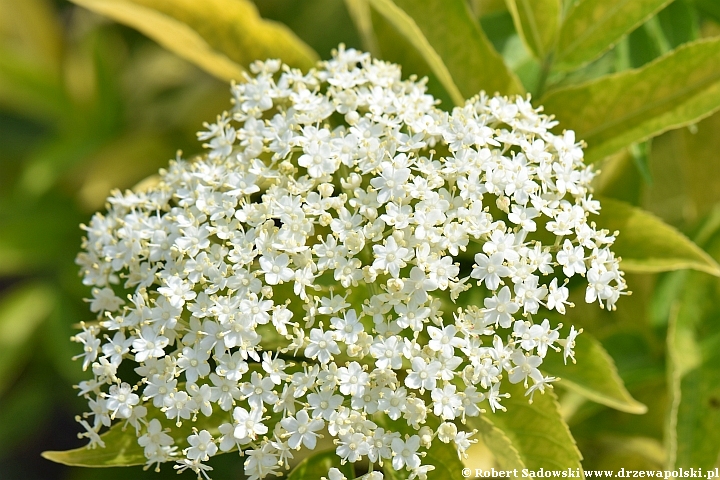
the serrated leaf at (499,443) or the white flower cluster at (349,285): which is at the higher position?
the white flower cluster at (349,285)

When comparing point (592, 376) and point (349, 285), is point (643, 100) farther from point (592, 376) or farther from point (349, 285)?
point (349, 285)

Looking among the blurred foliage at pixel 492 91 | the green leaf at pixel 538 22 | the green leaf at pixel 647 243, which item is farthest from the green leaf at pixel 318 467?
the green leaf at pixel 538 22

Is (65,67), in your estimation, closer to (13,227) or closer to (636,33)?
(13,227)

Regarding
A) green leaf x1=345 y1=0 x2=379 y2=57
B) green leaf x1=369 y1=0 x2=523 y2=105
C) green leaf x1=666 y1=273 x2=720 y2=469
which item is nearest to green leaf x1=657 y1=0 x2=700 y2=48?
green leaf x1=369 y1=0 x2=523 y2=105

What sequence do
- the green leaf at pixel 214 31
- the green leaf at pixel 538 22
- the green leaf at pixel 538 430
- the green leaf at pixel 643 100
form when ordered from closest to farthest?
the green leaf at pixel 538 430, the green leaf at pixel 643 100, the green leaf at pixel 538 22, the green leaf at pixel 214 31

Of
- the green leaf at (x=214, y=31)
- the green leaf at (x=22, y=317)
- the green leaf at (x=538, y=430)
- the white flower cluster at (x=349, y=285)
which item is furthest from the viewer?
the green leaf at (x=22, y=317)

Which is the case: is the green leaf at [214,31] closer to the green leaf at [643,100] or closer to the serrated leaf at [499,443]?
the green leaf at [643,100]

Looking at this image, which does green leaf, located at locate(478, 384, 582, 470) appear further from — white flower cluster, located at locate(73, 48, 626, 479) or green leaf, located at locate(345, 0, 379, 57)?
green leaf, located at locate(345, 0, 379, 57)

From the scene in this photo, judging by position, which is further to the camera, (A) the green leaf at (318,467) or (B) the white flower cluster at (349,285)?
(A) the green leaf at (318,467)

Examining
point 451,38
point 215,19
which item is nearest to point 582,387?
point 451,38

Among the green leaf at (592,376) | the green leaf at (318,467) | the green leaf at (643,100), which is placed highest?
the green leaf at (643,100)
